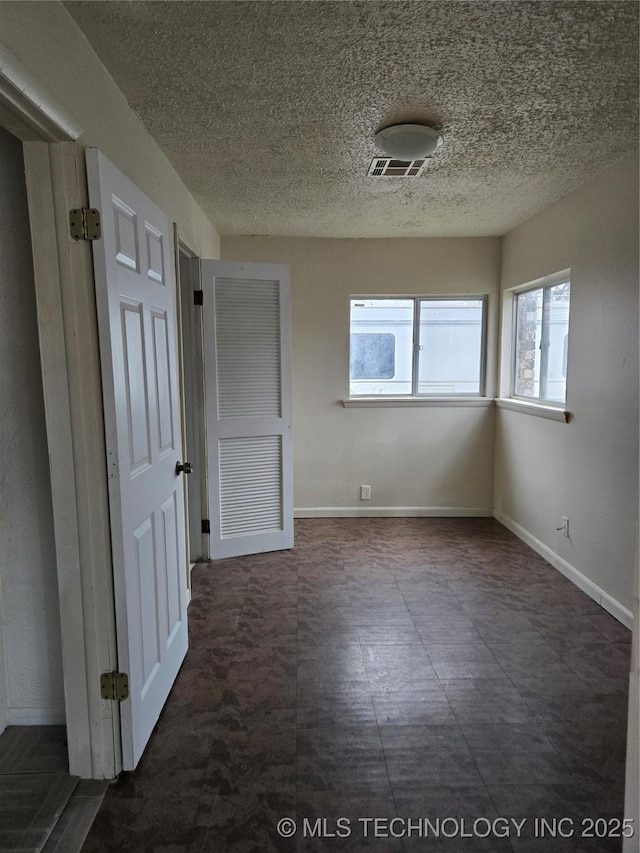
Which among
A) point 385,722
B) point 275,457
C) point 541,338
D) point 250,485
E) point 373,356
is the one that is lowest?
point 385,722

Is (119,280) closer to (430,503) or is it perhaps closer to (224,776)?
(224,776)

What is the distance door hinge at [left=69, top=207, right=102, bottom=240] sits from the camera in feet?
4.64

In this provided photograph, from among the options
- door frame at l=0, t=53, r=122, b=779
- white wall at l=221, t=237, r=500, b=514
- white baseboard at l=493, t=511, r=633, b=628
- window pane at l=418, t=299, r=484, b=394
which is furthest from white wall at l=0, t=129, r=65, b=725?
window pane at l=418, t=299, r=484, b=394

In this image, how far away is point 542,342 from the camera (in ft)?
12.0

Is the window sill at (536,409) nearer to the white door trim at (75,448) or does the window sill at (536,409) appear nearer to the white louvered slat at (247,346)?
the white louvered slat at (247,346)

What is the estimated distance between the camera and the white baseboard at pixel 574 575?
2.60 meters

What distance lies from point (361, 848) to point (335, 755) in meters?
0.33

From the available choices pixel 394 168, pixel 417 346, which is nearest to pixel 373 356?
pixel 417 346

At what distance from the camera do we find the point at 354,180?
2791 millimetres

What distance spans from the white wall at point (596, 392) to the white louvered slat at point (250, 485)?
6.18ft

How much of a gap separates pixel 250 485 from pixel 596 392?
2.23m

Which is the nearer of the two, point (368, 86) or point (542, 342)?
point (368, 86)

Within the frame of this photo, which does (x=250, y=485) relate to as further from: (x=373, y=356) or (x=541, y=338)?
(x=541, y=338)

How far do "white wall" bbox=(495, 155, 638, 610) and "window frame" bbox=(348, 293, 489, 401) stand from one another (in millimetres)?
719
